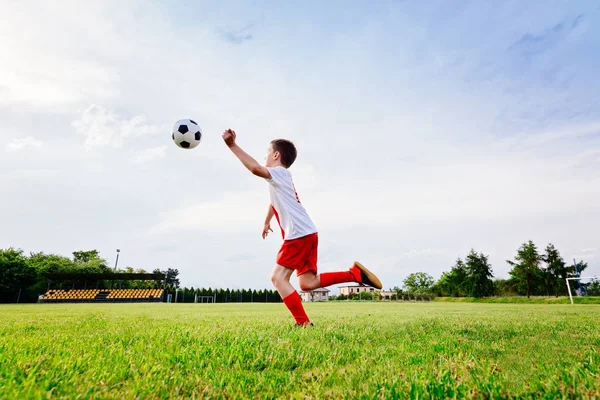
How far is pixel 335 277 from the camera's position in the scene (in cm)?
482

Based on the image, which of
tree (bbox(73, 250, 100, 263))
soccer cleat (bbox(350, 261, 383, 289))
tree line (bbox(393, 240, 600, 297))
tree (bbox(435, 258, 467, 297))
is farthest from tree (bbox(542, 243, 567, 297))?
tree (bbox(73, 250, 100, 263))

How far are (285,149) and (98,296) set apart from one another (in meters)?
56.9

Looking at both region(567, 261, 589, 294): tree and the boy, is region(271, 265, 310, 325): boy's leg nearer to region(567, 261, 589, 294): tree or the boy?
the boy

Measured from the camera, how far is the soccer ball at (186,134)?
6.00 meters

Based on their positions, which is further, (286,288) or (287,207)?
(287,207)

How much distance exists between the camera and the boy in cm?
443

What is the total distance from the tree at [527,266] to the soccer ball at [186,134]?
50.2m

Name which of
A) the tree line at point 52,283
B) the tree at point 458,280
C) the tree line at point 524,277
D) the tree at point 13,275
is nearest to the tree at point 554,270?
the tree line at point 524,277

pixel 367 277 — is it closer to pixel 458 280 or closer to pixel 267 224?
pixel 267 224

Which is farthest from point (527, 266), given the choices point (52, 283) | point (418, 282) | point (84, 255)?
point (84, 255)

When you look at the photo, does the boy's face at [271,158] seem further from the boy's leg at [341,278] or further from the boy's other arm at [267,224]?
the boy's leg at [341,278]

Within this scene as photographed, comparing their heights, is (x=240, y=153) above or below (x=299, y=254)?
above

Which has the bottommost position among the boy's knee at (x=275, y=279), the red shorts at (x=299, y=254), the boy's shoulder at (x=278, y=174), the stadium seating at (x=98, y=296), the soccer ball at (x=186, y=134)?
the stadium seating at (x=98, y=296)

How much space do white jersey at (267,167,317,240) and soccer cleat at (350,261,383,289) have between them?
81cm
